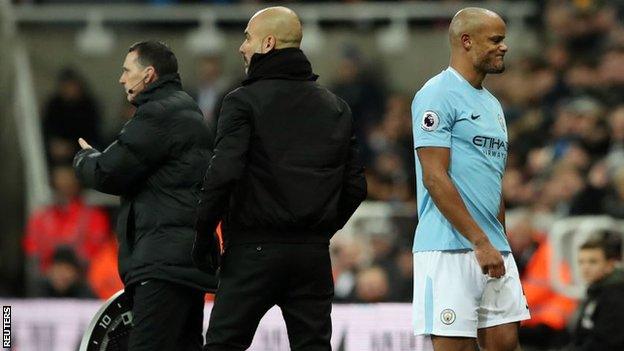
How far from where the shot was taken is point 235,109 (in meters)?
6.37

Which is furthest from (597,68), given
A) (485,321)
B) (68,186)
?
(485,321)

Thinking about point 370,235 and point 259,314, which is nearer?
point 259,314

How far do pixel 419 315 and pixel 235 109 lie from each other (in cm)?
114

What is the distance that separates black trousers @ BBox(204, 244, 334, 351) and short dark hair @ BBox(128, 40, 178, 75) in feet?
3.31

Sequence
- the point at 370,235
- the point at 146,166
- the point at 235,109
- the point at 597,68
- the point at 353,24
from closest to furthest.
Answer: the point at 235,109 → the point at 146,166 → the point at 370,235 → the point at 597,68 → the point at 353,24

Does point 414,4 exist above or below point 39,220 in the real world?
above

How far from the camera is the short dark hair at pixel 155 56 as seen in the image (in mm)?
7016

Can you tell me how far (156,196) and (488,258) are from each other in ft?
5.01

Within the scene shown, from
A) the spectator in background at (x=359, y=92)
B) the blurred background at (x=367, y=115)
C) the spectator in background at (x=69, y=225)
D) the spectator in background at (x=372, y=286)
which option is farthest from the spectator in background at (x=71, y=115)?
the spectator in background at (x=372, y=286)

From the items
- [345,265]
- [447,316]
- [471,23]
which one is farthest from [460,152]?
[345,265]

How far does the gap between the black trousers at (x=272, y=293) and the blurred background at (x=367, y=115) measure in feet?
12.1

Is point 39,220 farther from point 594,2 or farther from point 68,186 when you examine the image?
point 594,2

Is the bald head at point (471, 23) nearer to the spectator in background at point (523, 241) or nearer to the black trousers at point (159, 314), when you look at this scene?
the black trousers at point (159, 314)

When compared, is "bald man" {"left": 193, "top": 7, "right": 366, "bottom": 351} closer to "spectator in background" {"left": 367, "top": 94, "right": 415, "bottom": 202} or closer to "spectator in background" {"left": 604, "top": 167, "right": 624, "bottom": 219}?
"spectator in background" {"left": 604, "top": 167, "right": 624, "bottom": 219}
